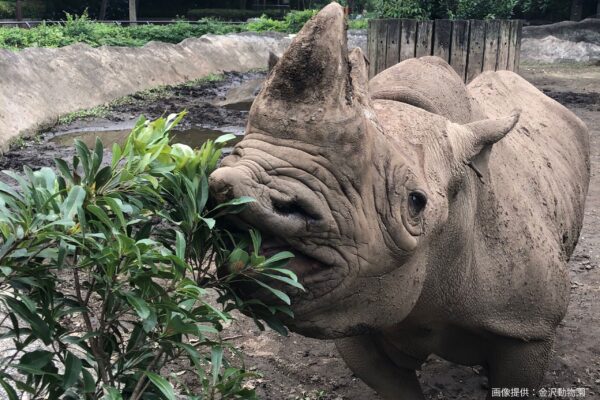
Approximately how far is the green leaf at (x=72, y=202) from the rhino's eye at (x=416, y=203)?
3.66 feet

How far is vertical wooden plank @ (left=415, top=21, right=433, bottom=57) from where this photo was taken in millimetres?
7227

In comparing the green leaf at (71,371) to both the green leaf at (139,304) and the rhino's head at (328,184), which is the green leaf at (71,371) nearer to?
the green leaf at (139,304)

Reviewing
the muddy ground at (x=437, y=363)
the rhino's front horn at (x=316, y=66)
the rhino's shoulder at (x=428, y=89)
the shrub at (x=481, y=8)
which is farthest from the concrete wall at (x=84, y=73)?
the rhino's front horn at (x=316, y=66)

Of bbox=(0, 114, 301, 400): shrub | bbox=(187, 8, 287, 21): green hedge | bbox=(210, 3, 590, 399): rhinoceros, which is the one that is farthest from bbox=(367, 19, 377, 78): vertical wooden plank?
bbox=(187, 8, 287, 21): green hedge

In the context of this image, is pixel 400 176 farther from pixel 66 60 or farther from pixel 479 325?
pixel 66 60

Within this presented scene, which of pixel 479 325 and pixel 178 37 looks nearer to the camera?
pixel 479 325

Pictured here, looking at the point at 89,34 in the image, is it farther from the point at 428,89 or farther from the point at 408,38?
the point at 428,89

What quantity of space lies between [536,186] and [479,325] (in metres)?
0.83

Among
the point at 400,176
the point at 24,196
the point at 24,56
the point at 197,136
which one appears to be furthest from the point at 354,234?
the point at 24,56

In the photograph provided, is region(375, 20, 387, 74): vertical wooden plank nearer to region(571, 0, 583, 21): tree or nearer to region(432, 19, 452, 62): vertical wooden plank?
region(432, 19, 452, 62): vertical wooden plank

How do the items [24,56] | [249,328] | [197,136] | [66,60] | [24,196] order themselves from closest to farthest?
[24,196]
[249,328]
[197,136]
[24,56]
[66,60]

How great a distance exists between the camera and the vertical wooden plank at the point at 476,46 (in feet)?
23.5

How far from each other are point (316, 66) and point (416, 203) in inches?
25.4

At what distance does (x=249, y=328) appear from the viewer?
5270 millimetres
